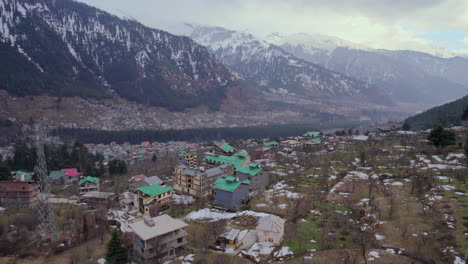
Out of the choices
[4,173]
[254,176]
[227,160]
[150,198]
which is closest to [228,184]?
[254,176]

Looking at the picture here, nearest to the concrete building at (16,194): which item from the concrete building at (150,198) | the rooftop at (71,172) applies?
the concrete building at (150,198)

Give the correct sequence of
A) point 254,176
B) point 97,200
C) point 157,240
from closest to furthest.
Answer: point 157,240
point 97,200
point 254,176

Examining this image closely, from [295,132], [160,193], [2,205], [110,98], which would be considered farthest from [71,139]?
[295,132]

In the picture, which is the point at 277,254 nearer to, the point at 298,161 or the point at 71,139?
the point at 298,161

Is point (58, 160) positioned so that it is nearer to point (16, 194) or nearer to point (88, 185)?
point (88, 185)

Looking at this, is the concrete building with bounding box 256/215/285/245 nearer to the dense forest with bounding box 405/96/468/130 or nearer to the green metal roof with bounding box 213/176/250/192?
the green metal roof with bounding box 213/176/250/192

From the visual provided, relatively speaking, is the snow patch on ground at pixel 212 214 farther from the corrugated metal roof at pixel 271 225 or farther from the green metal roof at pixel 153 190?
the green metal roof at pixel 153 190
